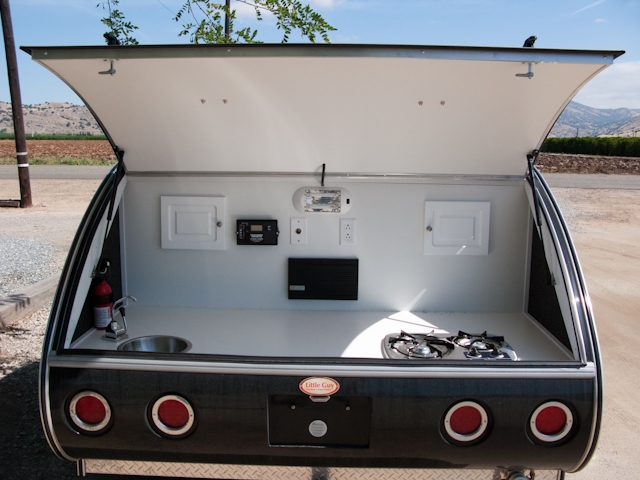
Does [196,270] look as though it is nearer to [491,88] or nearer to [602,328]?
[491,88]

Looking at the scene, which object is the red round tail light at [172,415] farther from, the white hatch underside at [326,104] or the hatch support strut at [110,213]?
the white hatch underside at [326,104]

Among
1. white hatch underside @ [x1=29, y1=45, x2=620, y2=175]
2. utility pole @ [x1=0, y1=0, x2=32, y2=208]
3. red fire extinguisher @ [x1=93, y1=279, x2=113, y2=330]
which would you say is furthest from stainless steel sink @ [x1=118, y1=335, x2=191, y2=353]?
utility pole @ [x1=0, y1=0, x2=32, y2=208]

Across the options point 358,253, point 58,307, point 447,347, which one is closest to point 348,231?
point 358,253

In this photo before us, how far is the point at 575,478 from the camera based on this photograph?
2.87 meters

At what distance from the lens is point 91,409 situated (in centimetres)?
213

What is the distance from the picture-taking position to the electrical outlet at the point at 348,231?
3.07m

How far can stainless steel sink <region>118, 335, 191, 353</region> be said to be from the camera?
2611 millimetres

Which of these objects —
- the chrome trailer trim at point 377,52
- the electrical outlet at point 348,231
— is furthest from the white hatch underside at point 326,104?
the electrical outlet at point 348,231

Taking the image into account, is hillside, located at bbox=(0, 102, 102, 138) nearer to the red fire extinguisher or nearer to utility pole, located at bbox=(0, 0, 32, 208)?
utility pole, located at bbox=(0, 0, 32, 208)

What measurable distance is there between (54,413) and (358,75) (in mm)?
1857

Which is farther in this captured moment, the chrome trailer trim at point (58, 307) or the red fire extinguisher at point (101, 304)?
the red fire extinguisher at point (101, 304)

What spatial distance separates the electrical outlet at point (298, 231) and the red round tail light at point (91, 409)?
135cm

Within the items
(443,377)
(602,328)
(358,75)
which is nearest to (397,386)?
(443,377)

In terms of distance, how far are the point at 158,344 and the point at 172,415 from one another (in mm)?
631
